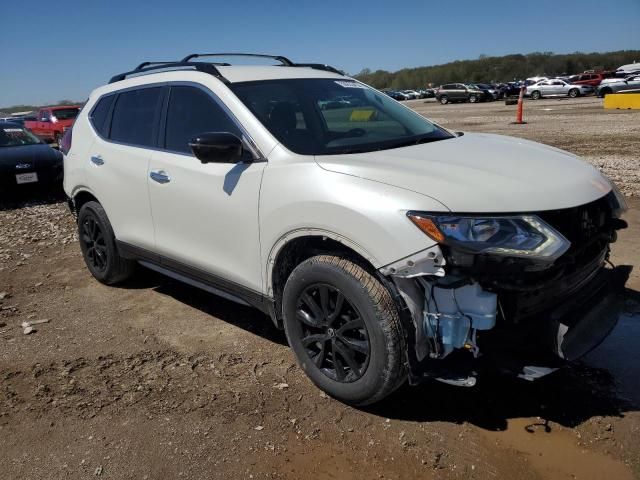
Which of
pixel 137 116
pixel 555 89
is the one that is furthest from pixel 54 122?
pixel 555 89

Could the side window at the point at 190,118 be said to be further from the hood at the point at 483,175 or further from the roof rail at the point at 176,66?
the hood at the point at 483,175

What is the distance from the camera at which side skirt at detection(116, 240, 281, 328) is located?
11.6 feet

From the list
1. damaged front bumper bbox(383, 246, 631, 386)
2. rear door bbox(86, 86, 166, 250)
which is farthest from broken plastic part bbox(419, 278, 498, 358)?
rear door bbox(86, 86, 166, 250)

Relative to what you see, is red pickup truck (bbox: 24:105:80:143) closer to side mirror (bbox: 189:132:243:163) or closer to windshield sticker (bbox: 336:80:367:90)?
windshield sticker (bbox: 336:80:367:90)

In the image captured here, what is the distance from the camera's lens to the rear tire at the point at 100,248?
16.3 ft

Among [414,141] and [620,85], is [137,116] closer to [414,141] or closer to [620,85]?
[414,141]

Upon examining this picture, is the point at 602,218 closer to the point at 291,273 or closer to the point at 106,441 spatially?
the point at 291,273

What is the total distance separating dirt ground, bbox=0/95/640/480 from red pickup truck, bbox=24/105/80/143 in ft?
60.1

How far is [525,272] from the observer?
8.38 feet

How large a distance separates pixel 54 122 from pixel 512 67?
327ft

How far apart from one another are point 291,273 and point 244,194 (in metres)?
0.56

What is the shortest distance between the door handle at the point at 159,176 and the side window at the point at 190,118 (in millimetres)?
186

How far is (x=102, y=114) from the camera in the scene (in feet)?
16.5


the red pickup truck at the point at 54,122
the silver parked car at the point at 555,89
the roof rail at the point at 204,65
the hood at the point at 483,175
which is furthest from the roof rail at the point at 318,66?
the silver parked car at the point at 555,89
